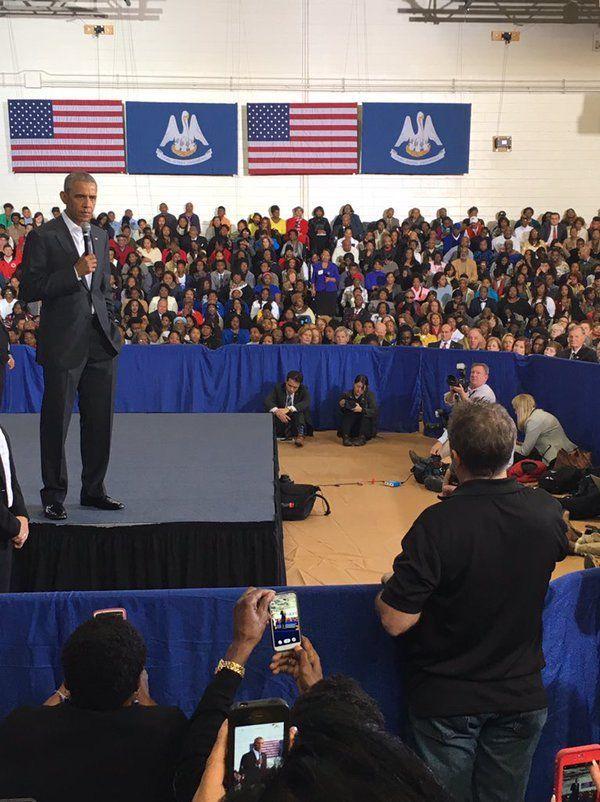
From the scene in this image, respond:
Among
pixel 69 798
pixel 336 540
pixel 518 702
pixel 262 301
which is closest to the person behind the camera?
pixel 69 798

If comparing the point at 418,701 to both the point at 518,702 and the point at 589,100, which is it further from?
the point at 589,100

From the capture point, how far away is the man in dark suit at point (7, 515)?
9.04ft

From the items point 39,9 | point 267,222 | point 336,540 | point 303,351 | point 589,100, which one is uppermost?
point 39,9

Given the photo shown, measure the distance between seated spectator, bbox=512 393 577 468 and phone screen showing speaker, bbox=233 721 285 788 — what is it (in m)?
6.45

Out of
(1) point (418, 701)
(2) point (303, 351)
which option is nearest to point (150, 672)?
(1) point (418, 701)

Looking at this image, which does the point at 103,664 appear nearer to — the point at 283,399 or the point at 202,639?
the point at 202,639

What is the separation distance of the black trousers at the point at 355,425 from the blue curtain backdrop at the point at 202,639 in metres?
7.12

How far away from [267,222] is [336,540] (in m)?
10.1

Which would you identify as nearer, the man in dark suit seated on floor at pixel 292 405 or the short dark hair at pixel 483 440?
the short dark hair at pixel 483 440

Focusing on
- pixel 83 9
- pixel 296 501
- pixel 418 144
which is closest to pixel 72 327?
pixel 296 501

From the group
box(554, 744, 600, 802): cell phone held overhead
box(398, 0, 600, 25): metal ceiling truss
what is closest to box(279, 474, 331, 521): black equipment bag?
box(554, 744, 600, 802): cell phone held overhead

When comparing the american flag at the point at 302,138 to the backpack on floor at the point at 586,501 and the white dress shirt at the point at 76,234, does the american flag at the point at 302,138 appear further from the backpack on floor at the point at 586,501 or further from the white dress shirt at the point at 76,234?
the white dress shirt at the point at 76,234

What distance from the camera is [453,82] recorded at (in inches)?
614

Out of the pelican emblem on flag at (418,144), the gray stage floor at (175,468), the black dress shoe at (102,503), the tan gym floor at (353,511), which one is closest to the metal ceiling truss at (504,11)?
the pelican emblem on flag at (418,144)
